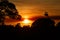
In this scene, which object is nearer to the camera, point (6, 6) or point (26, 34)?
point (26, 34)

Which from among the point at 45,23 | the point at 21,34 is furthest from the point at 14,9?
the point at 21,34

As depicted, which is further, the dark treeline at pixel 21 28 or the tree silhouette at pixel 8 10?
the tree silhouette at pixel 8 10

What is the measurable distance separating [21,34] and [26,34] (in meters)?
0.50

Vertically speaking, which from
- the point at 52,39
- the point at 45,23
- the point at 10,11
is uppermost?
the point at 10,11

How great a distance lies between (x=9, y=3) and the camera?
37.1m

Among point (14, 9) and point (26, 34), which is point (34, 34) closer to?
point (26, 34)

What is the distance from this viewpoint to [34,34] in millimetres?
26312

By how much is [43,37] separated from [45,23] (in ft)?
25.2

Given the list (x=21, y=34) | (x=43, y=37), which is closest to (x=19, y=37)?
(x=21, y=34)

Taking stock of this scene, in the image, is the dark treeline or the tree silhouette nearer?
the dark treeline

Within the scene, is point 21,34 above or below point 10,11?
below

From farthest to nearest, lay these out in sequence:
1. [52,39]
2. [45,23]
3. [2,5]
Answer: [2,5]
[45,23]
[52,39]

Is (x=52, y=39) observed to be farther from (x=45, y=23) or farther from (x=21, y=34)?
(x=45, y=23)

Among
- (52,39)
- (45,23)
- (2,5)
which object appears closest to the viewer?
(52,39)
